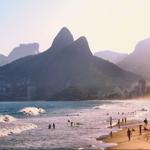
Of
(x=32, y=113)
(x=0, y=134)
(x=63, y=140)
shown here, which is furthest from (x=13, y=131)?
(x=32, y=113)

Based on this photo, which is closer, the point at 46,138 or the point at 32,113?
the point at 46,138

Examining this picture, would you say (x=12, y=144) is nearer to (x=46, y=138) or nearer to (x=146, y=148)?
(x=46, y=138)

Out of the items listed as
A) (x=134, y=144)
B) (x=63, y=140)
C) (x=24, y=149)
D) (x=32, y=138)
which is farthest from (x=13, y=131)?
(x=134, y=144)

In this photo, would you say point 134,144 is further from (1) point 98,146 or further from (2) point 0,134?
(2) point 0,134

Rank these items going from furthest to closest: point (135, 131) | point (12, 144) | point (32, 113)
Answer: point (32, 113) → point (135, 131) → point (12, 144)

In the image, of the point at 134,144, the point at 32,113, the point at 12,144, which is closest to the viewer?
the point at 134,144

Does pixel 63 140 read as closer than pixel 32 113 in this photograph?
Yes

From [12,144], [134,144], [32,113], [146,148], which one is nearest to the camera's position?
[146,148]

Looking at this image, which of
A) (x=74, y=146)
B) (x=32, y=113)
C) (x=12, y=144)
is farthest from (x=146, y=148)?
(x=32, y=113)

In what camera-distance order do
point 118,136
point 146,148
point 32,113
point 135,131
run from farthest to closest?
point 32,113 → point 135,131 → point 118,136 → point 146,148
